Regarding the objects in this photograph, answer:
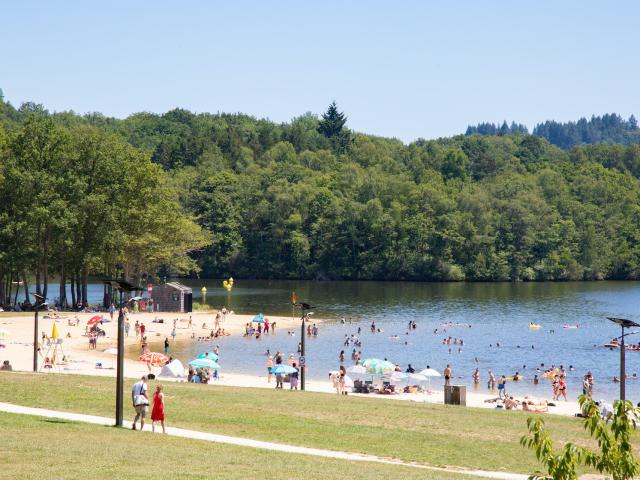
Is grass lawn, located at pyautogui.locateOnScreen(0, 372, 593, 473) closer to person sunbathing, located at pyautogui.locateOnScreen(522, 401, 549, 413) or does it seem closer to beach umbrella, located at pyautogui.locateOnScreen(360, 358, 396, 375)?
person sunbathing, located at pyautogui.locateOnScreen(522, 401, 549, 413)

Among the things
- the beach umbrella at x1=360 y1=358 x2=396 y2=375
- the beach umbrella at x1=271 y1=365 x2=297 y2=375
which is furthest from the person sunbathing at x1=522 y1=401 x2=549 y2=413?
the beach umbrella at x1=271 y1=365 x2=297 y2=375

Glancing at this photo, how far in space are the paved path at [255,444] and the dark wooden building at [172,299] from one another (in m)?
60.7

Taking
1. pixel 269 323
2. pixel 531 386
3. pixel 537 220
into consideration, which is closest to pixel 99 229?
pixel 269 323

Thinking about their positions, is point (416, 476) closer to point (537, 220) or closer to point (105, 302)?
point (105, 302)

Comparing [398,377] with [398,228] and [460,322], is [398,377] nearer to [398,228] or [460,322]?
[460,322]

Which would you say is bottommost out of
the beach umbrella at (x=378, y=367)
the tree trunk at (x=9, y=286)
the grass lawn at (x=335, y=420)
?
the beach umbrella at (x=378, y=367)

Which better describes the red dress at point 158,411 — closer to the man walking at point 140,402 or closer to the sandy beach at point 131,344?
the man walking at point 140,402

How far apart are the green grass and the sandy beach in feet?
49.8

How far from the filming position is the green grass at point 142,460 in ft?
62.5

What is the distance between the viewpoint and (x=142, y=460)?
67.1ft

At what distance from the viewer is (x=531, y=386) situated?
180 ft

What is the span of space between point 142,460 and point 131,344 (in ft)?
156

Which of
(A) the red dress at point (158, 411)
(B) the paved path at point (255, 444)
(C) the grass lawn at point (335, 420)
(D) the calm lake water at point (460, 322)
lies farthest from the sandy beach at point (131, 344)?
(A) the red dress at point (158, 411)

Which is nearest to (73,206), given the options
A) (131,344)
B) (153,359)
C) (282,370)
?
(131,344)
